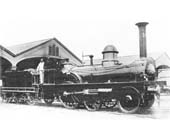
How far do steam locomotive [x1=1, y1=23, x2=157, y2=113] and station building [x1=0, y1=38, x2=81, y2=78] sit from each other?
8.41 meters

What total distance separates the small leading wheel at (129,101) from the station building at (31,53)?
12.4m

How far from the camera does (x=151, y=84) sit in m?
9.62

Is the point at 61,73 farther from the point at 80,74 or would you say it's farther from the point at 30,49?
the point at 30,49

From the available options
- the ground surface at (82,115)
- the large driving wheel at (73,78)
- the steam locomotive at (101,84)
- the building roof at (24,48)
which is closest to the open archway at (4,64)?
the building roof at (24,48)

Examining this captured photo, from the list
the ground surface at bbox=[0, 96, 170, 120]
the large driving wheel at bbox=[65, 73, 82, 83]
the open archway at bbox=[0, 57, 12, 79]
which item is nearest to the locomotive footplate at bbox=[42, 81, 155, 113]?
the large driving wheel at bbox=[65, 73, 82, 83]

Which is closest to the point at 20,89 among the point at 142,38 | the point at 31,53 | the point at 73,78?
the point at 73,78

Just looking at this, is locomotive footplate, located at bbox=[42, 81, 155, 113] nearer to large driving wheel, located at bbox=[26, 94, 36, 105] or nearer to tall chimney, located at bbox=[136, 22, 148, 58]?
tall chimney, located at bbox=[136, 22, 148, 58]

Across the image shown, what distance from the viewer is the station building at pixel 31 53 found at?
24.0m

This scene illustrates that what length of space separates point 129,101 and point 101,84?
1.34m

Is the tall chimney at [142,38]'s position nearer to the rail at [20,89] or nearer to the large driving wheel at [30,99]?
the rail at [20,89]

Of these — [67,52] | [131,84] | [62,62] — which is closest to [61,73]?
[62,62]

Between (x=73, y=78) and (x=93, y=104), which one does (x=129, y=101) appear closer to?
(x=93, y=104)

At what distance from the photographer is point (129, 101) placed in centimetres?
1041

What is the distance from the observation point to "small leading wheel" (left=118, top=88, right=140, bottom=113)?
31.7ft
